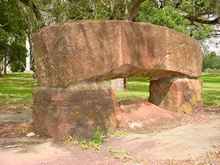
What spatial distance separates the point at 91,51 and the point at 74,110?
104cm

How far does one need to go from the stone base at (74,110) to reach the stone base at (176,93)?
2690 millimetres

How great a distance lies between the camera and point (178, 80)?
12094 mm

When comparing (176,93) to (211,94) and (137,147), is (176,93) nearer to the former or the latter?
(137,147)

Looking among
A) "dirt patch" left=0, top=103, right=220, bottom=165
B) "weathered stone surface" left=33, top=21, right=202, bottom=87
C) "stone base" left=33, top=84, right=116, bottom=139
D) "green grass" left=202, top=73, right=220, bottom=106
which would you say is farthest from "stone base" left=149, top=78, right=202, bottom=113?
"green grass" left=202, top=73, right=220, bottom=106

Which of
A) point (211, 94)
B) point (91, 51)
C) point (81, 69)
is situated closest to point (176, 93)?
point (91, 51)

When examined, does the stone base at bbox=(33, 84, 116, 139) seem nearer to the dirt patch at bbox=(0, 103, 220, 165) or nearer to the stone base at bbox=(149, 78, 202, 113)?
the dirt patch at bbox=(0, 103, 220, 165)

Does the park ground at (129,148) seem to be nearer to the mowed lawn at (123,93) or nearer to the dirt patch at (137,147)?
the dirt patch at (137,147)

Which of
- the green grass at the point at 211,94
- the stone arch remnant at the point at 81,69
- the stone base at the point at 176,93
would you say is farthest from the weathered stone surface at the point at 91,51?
the green grass at the point at 211,94

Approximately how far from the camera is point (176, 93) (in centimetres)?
1213

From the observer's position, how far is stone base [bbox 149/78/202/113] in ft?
39.8

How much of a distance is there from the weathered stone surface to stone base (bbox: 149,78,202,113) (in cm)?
160

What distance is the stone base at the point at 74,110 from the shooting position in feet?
30.8

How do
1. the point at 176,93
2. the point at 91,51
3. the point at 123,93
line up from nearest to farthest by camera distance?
the point at 91,51 < the point at 176,93 < the point at 123,93

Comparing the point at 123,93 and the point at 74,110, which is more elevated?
the point at 74,110
